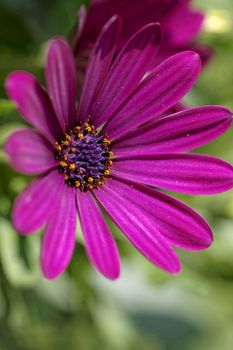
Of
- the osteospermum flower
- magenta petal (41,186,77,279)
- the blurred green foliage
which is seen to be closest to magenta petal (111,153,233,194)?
the osteospermum flower

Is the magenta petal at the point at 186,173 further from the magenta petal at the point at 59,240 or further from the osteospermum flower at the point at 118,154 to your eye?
the magenta petal at the point at 59,240

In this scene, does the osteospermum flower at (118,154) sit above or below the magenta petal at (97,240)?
above

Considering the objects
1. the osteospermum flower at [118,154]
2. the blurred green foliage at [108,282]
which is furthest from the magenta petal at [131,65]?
the blurred green foliage at [108,282]

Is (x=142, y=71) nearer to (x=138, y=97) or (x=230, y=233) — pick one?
(x=138, y=97)

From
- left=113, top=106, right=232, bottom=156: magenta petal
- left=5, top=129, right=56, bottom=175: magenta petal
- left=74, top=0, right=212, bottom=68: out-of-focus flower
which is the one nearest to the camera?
left=5, top=129, right=56, bottom=175: magenta petal

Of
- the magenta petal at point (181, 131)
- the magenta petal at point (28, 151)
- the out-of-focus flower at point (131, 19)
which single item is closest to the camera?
the magenta petal at point (28, 151)

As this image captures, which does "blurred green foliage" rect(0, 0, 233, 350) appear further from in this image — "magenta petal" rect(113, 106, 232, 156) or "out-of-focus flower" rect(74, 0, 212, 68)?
"magenta petal" rect(113, 106, 232, 156)
